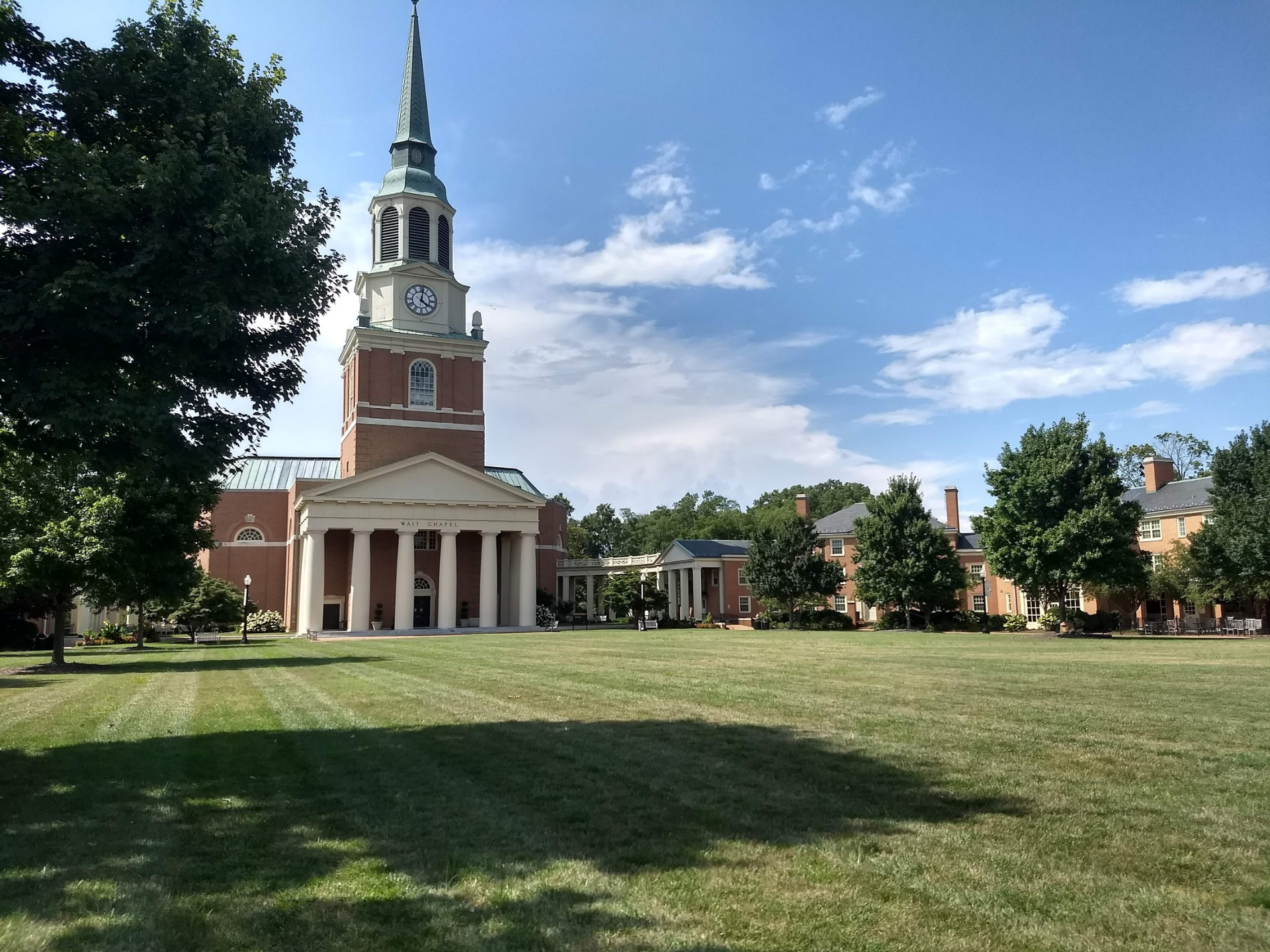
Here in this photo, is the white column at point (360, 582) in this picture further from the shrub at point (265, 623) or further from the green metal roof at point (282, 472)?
the green metal roof at point (282, 472)

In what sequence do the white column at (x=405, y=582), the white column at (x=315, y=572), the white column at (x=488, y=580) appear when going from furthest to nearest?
the white column at (x=488, y=580), the white column at (x=405, y=582), the white column at (x=315, y=572)

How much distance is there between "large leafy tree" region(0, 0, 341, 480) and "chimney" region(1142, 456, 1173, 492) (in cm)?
5911

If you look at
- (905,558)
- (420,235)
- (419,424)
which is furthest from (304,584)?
(905,558)

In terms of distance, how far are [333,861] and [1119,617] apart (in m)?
52.7

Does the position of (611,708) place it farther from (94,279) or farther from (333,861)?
(94,279)

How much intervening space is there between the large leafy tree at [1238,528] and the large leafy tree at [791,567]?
768 inches

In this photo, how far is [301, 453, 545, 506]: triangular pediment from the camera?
48938mm

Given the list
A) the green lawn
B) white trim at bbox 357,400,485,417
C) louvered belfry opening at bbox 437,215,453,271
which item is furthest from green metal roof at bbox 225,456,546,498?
the green lawn

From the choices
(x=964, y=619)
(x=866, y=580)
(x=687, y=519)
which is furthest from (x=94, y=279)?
(x=687, y=519)

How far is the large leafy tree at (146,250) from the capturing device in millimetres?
8750

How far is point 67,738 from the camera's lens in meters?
11.0

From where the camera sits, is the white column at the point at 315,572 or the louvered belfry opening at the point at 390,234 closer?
the white column at the point at 315,572

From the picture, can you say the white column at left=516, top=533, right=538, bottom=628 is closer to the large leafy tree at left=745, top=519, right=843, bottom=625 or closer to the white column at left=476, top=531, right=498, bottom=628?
the white column at left=476, top=531, right=498, bottom=628

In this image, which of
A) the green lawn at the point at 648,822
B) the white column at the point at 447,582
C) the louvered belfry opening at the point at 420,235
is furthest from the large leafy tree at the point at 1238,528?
the louvered belfry opening at the point at 420,235
